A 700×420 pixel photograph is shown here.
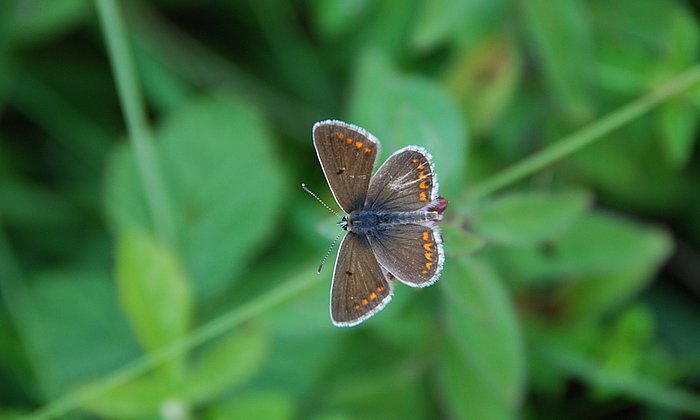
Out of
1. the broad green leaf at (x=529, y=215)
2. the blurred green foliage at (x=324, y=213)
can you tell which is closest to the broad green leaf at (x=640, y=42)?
the blurred green foliage at (x=324, y=213)

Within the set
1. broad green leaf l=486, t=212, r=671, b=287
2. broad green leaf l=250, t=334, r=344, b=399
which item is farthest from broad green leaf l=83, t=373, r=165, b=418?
broad green leaf l=486, t=212, r=671, b=287

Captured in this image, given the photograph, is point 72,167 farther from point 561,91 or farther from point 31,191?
point 561,91

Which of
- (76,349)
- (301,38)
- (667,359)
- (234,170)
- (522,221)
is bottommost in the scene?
(667,359)

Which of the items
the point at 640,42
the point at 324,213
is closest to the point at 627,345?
the point at 640,42

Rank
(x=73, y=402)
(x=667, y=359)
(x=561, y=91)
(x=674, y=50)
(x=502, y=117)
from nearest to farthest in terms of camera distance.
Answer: (x=73, y=402)
(x=674, y=50)
(x=561, y=91)
(x=667, y=359)
(x=502, y=117)

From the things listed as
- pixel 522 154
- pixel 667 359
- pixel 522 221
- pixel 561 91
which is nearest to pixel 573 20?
pixel 561 91

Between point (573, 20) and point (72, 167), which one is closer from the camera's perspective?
point (573, 20)

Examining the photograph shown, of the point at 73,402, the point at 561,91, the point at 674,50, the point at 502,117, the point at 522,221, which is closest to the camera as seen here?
the point at 522,221
